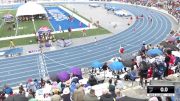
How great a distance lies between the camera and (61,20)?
152 feet

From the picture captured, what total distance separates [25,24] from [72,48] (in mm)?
14945

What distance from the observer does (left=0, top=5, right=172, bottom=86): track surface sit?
25114 millimetres

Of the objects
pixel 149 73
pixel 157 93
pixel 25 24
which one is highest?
pixel 157 93

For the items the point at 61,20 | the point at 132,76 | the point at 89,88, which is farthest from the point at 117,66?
the point at 61,20

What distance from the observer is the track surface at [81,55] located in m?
25.1

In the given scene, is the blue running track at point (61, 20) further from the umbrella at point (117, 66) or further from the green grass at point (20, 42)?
the umbrella at point (117, 66)

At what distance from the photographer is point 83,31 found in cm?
3659

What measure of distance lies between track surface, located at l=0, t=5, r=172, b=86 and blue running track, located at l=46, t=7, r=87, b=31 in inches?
288

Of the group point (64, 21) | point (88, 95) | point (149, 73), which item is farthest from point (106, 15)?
point (88, 95)

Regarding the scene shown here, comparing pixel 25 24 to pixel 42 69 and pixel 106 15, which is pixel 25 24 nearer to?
pixel 106 15

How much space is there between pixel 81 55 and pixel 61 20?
59.8 ft

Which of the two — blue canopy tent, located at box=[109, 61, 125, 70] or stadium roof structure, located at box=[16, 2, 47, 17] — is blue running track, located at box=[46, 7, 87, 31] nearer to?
stadium roof structure, located at box=[16, 2, 47, 17]

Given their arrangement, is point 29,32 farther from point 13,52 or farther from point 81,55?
point 81,55

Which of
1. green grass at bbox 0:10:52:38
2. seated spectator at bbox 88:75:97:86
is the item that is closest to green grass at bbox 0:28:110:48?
green grass at bbox 0:10:52:38
